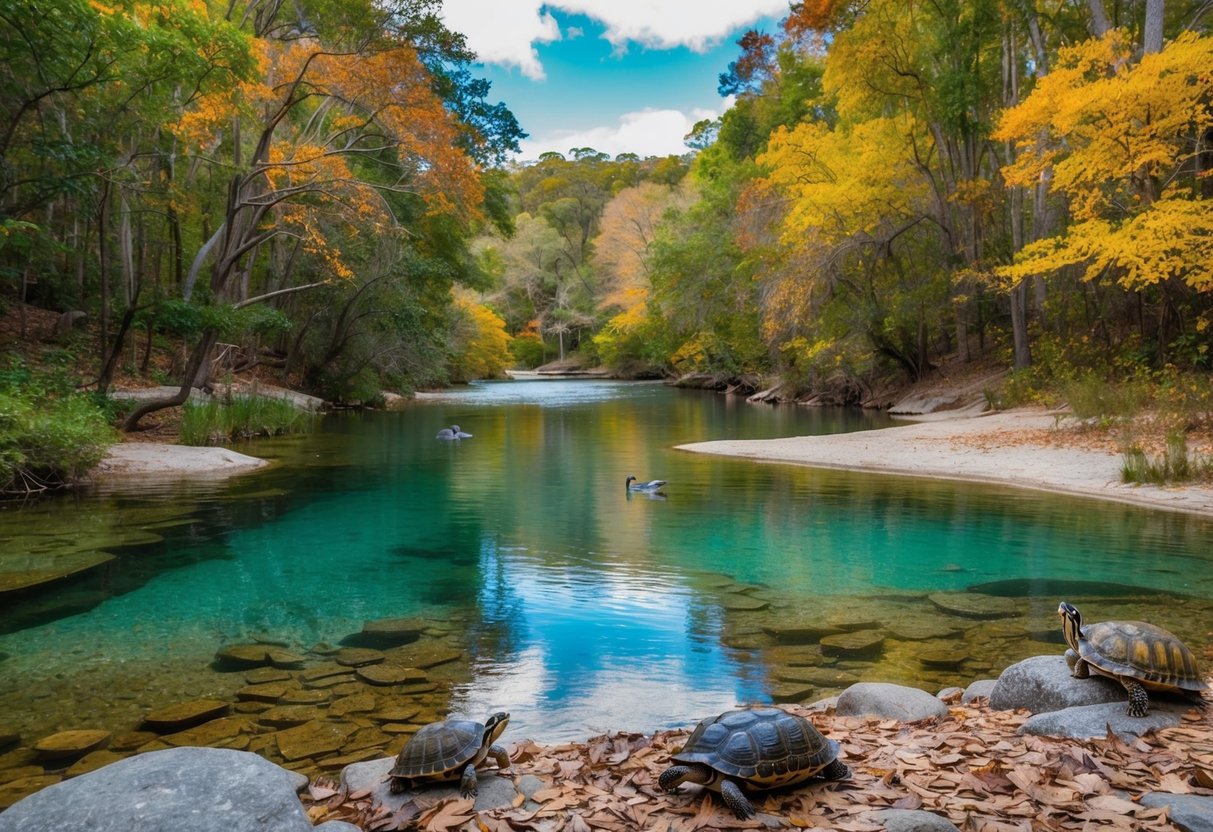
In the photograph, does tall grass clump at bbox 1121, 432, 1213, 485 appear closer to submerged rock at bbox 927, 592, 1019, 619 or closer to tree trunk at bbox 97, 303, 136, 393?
submerged rock at bbox 927, 592, 1019, 619

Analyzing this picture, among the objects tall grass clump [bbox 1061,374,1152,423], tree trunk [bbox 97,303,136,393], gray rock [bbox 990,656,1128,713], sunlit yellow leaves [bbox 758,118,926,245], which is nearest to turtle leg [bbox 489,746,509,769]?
gray rock [bbox 990,656,1128,713]

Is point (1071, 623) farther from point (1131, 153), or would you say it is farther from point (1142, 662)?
point (1131, 153)

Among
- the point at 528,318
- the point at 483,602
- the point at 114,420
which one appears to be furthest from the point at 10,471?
the point at 528,318

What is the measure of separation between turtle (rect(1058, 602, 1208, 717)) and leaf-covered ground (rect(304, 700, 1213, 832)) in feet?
0.61

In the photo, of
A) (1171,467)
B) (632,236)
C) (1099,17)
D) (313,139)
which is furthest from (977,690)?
(632,236)

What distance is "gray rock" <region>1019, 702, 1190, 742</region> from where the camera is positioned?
156 inches

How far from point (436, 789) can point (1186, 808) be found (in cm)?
305

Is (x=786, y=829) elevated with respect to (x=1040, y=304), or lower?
lower

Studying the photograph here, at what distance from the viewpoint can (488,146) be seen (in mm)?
27688

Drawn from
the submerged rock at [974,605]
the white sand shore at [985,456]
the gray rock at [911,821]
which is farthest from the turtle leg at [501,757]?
the white sand shore at [985,456]

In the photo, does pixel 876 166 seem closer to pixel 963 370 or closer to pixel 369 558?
pixel 963 370

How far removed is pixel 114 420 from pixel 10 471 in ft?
16.3

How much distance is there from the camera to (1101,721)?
4078mm

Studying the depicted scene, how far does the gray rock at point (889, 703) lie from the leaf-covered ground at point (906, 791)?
1.79 feet
